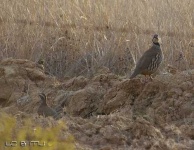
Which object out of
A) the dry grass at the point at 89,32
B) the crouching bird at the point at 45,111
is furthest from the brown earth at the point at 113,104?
the dry grass at the point at 89,32

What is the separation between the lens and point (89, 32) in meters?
12.7

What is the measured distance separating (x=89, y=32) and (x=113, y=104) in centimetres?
384

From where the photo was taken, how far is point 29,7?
43.5 ft

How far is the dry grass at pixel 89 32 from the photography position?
12.2m

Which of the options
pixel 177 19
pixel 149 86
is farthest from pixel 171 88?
pixel 177 19

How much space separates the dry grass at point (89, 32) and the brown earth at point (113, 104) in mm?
969

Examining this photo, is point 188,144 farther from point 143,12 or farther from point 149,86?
point 143,12

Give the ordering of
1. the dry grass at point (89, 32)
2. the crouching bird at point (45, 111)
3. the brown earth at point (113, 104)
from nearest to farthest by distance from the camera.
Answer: the brown earth at point (113, 104)
the crouching bird at point (45, 111)
the dry grass at point (89, 32)

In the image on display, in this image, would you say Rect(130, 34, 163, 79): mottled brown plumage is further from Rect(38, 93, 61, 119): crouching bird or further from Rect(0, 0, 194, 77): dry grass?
Rect(0, 0, 194, 77): dry grass

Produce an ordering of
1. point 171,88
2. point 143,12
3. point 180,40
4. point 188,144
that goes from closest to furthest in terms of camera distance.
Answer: point 188,144 → point 171,88 → point 180,40 → point 143,12

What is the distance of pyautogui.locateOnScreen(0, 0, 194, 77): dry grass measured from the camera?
12.2 meters

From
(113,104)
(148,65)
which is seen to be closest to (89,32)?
(148,65)

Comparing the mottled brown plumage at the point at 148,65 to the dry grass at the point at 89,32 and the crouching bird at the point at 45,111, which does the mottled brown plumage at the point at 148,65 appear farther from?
the dry grass at the point at 89,32

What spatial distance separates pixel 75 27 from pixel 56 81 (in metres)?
1.88
